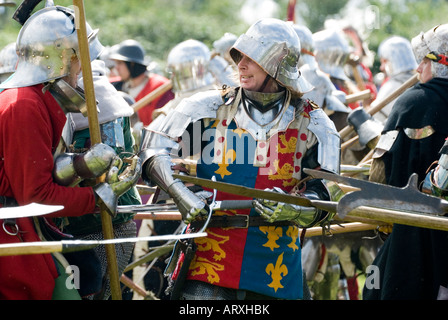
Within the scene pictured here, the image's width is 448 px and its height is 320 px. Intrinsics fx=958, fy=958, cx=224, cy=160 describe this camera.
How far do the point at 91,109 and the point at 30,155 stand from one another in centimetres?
48

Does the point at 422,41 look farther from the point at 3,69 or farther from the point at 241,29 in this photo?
the point at 241,29

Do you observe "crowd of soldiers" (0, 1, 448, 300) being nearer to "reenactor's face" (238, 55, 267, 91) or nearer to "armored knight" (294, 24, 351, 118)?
"reenactor's face" (238, 55, 267, 91)

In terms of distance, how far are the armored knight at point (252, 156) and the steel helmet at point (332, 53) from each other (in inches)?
173

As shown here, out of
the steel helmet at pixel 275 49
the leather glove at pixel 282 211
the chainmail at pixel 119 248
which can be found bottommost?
the chainmail at pixel 119 248

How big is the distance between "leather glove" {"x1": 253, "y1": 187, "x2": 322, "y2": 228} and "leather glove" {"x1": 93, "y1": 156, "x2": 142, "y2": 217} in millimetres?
646

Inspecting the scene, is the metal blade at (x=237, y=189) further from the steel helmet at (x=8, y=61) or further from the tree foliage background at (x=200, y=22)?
the tree foliage background at (x=200, y=22)

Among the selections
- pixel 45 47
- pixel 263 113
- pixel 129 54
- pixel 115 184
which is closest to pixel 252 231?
pixel 263 113

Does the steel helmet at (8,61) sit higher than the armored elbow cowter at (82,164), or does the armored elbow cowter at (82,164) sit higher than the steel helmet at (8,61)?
the steel helmet at (8,61)

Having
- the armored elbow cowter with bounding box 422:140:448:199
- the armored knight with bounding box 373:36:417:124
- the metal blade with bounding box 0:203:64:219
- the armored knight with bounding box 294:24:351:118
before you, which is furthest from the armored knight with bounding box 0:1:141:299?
the armored knight with bounding box 373:36:417:124

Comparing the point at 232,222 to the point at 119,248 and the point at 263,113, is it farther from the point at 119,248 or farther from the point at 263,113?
Result: the point at 119,248

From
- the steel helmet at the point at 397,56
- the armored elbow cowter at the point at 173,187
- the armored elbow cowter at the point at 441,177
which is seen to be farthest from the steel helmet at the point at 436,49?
the steel helmet at the point at 397,56

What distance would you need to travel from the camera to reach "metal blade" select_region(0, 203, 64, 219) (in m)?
4.25

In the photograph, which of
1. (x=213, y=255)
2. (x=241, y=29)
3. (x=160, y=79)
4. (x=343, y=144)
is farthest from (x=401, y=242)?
(x=241, y=29)

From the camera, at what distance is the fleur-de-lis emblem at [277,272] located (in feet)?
17.0
